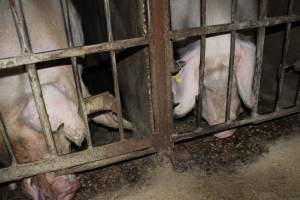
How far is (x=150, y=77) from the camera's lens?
1676 mm

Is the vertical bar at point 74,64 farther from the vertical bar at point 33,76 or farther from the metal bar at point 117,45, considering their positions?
the vertical bar at point 33,76

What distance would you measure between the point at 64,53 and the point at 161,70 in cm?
50

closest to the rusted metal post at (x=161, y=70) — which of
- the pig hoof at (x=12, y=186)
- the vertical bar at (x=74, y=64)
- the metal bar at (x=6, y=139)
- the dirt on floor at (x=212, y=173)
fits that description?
the dirt on floor at (x=212, y=173)

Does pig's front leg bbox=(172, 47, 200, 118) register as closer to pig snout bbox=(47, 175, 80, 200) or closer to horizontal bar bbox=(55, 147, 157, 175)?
horizontal bar bbox=(55, 147, 157, 175)

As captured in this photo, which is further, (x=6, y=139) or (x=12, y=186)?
(x=12, y=186)

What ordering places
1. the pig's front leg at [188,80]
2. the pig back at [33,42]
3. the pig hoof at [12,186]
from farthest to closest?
the pig's front leg at [188,80] → the pig hoof at [12,186] → the pig back at [33,42]

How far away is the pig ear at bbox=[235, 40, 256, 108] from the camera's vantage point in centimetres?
196

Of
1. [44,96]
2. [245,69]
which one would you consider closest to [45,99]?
[44,96]

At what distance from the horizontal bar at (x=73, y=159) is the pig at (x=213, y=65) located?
412 mm

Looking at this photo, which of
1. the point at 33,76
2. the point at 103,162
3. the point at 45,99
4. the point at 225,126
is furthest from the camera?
the point at 225,126

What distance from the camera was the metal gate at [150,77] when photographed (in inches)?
55.9

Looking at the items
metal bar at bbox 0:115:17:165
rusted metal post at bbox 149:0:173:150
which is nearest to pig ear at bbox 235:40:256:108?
rusted metal post at bbox 149:0:173:150

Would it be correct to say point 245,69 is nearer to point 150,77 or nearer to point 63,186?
point 150,77

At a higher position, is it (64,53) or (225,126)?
(64,53)
